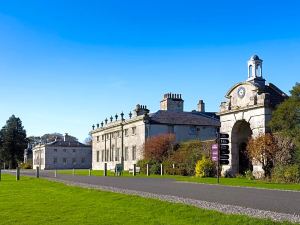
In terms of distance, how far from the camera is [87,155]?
10356 cm

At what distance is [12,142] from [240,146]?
→ 82.0 metres

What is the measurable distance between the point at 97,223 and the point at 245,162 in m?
30.5

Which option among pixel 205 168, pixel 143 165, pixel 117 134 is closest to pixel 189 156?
pixel 205 168

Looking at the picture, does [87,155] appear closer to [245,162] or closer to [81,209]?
[245,162]

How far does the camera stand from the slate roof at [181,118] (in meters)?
57.2

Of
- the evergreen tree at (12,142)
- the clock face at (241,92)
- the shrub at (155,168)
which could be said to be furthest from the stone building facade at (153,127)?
the evergreen tree at (12,142)

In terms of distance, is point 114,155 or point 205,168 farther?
point 114,155

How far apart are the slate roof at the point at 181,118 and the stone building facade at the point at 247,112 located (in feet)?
57.3

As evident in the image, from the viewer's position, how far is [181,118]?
192ft

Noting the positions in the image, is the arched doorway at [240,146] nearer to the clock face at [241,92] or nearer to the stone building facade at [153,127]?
the clock face at [241,92]

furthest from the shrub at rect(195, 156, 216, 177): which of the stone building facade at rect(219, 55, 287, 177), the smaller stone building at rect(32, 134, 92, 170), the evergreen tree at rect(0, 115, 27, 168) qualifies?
the evergreen tree at rect(0, 115, 27, 168)

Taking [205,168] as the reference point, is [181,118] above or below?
above

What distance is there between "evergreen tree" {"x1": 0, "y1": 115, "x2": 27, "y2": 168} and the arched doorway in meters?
79.8

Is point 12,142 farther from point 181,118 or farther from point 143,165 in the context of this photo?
point 143,165
